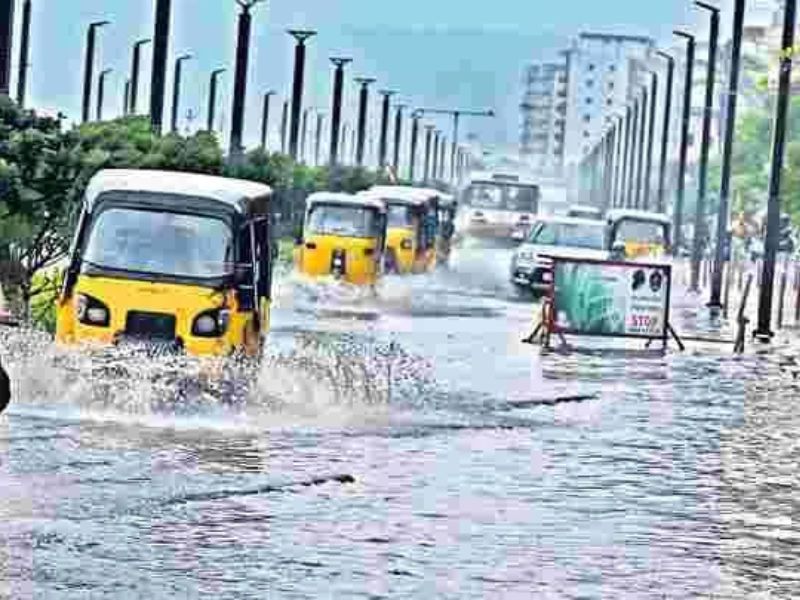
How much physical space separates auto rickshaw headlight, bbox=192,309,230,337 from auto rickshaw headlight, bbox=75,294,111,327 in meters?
0.81

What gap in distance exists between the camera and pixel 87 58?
9956 centimetres

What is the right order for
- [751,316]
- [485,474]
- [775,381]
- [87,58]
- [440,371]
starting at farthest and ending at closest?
[87,58] → [751,316] → [775,381] → [440,371] → [485,474]

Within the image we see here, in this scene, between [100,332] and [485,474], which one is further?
[100,332]

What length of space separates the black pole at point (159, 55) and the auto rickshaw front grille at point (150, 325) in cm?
2000

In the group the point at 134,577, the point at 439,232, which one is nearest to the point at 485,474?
the point at 134,577

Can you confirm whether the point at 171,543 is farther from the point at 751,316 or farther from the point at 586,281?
the point at 751,316

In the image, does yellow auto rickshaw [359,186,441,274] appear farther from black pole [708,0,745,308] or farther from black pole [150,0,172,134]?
black pole [150,0,172,134]

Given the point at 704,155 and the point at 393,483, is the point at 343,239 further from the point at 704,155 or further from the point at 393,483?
the point at 393,483

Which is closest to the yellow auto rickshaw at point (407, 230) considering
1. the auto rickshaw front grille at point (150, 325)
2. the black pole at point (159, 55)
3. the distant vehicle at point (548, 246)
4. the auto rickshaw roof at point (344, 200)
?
the distant vehicle at point (548, 246)

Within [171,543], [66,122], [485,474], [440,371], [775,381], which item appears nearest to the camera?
[171,543]

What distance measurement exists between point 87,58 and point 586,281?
6029cm

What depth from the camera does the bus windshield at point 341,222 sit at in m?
61.8

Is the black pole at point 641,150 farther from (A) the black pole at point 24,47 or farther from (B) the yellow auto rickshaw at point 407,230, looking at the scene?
(B) the yellow auto rickshaw at point 407,230

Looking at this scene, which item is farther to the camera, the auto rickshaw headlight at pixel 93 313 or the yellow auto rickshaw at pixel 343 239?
the yellow auto rickshaw at pixel 343 239
